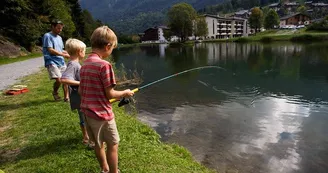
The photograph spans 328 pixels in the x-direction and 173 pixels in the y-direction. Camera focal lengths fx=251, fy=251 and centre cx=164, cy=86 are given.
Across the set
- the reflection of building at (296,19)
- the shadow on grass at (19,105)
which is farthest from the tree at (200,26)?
the shadow on grass at (19,105)

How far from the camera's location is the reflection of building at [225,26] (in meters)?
117

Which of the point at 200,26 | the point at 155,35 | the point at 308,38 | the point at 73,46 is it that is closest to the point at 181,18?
the point at 200,26

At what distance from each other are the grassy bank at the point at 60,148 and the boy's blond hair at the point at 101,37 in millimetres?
2091

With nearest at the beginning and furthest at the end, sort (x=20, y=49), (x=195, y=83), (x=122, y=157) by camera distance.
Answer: (x=122, y=157)
(x=195, y=83)
(x=20, y=49)

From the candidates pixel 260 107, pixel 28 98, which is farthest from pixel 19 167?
pixel 260 107

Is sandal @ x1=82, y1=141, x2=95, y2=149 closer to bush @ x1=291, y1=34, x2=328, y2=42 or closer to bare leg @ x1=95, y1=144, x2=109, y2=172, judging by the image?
bare leg @ x1=95, y1=144, x2=109, y2=172

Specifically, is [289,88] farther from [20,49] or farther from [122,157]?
[20,49]

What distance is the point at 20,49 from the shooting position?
29.0 metres

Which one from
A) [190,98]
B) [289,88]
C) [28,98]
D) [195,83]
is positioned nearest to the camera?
[28,98]

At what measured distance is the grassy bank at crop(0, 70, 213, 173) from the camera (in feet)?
13.8

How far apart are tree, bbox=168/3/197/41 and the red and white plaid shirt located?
3320 inches

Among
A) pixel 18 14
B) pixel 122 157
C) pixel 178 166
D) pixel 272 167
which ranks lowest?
pixel 272 167

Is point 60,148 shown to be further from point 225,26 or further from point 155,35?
point 155,35

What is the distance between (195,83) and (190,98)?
4.13m
